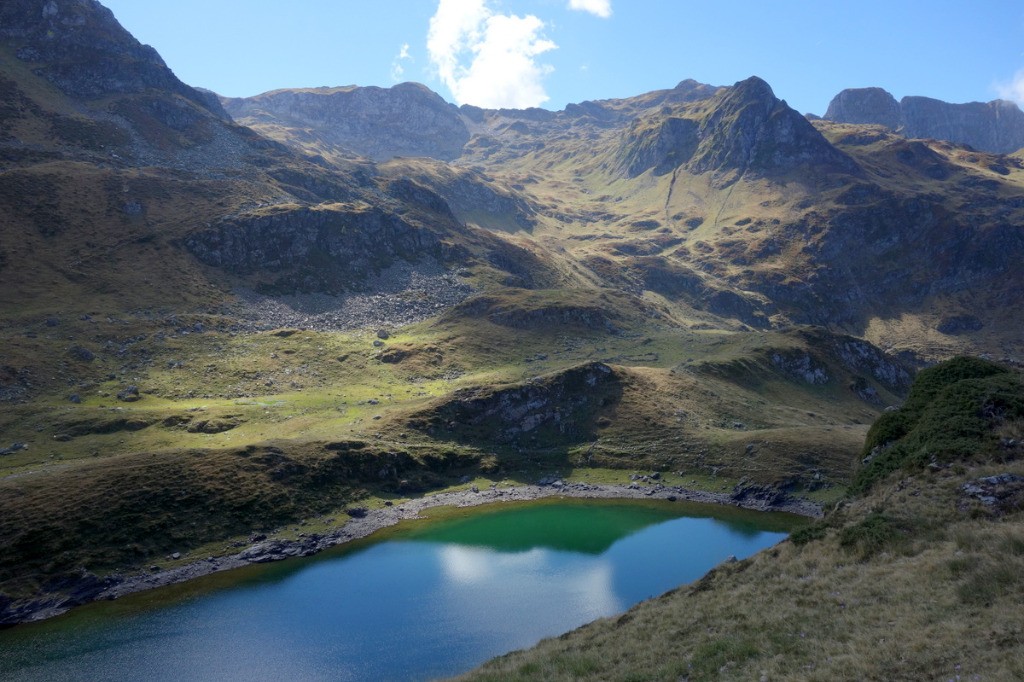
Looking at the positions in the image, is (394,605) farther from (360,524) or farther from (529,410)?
(529,410)

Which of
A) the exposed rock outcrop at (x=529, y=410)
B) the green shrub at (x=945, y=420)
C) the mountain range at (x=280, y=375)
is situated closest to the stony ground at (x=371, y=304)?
the mountain range at (x=280, y=375)

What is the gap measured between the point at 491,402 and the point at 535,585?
160 ft

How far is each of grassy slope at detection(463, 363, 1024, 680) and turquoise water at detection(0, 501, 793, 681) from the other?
1627cm

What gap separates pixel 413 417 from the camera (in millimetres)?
99938

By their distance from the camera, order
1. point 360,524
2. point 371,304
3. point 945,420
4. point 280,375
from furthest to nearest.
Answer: point 371,304 → point 280,375 → point 360,524 → point 945,420

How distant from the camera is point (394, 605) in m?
54.3

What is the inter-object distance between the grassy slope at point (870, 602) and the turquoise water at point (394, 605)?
16.3 metres

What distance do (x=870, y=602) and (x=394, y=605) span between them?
41.0 m

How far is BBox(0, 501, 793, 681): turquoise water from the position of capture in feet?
145

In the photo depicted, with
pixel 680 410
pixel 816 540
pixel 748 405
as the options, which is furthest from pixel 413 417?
pixel 816 540

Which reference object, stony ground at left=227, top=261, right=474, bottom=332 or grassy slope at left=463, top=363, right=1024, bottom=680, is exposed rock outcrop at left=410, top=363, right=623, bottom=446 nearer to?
stony ground at left=227, top=261, right=474, bottom=332

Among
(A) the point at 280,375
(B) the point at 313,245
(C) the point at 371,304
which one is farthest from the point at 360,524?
(B) the point at 313,245

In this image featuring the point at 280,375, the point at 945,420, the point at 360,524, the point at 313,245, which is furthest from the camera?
the point at 313,245

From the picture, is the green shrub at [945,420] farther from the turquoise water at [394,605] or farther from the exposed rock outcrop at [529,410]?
the exposed rock outcrop at [529,410]
